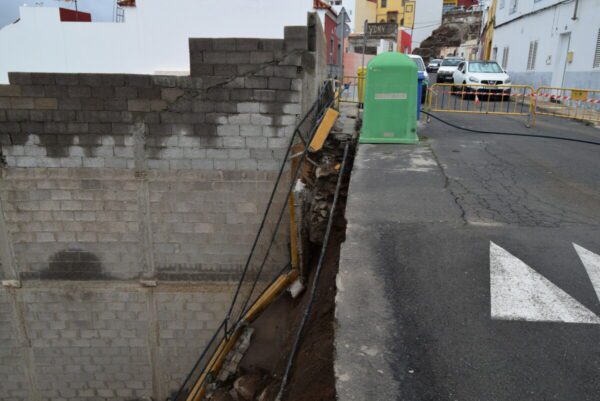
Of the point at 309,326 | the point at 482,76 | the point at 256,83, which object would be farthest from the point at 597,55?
the point at 309,326

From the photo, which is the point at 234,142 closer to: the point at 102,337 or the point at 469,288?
the point at 102,337

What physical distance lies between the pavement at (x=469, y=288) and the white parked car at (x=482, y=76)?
43.4ft

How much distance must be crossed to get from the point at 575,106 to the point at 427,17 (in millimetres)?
57250

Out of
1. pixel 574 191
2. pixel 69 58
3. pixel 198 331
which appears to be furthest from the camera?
pixel 69 58

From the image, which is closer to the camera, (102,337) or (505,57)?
(102,337)

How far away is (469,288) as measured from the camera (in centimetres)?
409

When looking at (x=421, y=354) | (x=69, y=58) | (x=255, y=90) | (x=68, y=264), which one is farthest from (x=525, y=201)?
(x=69, y=58)

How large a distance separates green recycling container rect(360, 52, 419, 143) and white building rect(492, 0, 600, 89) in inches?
442

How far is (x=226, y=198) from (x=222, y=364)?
2752 mm

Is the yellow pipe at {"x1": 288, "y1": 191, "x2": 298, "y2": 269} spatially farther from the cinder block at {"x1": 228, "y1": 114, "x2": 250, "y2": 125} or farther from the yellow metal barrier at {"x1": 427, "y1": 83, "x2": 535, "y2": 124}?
the yellow metal barrier at {"x1": 427, "y1": 83, "x2": 535, "y2": 124}

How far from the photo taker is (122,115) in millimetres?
7703

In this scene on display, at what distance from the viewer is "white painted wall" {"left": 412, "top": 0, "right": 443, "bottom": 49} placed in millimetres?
68688

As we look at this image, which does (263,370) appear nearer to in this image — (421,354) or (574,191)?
(421,354)

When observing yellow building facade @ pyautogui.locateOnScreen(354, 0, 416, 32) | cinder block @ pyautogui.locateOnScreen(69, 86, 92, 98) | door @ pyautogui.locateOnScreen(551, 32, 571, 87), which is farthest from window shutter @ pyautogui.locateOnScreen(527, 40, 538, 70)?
yellow building facade @ pyautogui.locateOnScreen(354, 0, 416, 32)
